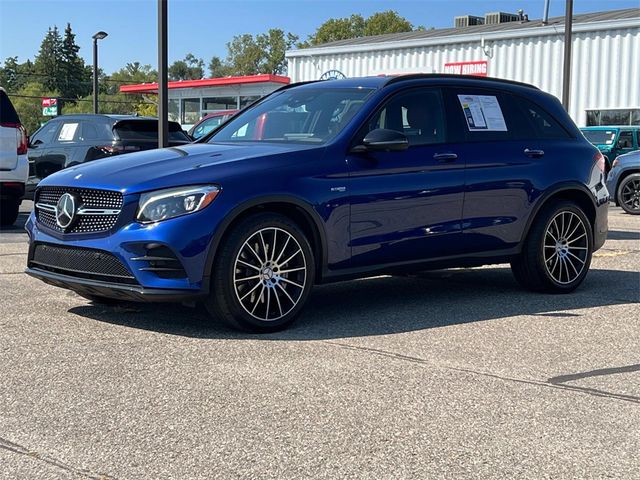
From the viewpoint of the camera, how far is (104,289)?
18.1 feet

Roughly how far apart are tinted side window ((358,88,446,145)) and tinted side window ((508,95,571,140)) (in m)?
0.84

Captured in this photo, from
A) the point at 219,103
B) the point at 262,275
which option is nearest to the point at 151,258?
the point at 262,275

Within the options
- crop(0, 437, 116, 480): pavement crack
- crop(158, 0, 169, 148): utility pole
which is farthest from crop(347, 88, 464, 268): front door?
crop(158, 0, 169, 148): utility pole

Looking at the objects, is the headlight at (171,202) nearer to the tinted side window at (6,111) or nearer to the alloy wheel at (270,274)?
the alloy wheel at (270,274)

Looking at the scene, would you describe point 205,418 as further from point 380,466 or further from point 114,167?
point 114,167

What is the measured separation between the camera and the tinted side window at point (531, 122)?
738 cm

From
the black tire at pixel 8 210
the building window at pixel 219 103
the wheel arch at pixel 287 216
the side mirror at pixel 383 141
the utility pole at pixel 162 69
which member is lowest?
the black tire at pixel 8 210

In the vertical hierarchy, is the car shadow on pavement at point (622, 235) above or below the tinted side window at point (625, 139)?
below

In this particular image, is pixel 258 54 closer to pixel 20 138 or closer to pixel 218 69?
pixel 218 69

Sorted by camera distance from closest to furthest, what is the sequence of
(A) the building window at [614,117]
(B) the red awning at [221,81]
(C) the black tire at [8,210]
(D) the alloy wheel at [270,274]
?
(D) the alloy wheel at [270,274] → (C) the black tire at [8,210] → (A) the building window at [614,117] → (B) the red awning at [221,81]

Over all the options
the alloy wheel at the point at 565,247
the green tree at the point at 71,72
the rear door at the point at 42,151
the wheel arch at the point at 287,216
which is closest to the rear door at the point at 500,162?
the alloy wheel at the point at 565,247

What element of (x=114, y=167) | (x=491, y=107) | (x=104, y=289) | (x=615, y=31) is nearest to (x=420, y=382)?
(x=104, y=289)

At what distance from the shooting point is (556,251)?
7.41 metres

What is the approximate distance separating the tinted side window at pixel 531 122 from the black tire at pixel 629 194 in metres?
10.0
